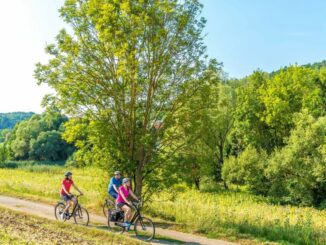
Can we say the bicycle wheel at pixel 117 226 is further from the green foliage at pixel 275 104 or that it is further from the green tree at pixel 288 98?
the green tree at pixel 288 98

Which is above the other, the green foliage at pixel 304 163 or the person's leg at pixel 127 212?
the green foliage at pixel 304 163

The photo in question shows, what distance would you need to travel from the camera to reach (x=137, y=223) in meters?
14.6

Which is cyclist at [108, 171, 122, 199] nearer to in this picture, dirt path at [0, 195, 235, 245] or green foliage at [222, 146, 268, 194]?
dirt path at [0, 195, 235, 245]

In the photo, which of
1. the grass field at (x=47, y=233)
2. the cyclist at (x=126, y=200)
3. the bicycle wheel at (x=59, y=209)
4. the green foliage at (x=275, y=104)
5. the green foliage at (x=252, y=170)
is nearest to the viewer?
the grass field at (x=47, y=233)

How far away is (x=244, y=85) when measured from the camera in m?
56.8

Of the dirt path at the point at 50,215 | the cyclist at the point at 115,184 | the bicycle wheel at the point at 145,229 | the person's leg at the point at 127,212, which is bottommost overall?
the dirt path at the point at 50,215

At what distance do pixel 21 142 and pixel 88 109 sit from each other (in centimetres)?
8454

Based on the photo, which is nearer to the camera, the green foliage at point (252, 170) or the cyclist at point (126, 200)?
the cyclist at point (126, 200)

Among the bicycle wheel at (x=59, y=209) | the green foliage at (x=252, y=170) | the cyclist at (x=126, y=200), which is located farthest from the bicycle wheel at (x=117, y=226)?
the green foliage at (x=252, y=170)

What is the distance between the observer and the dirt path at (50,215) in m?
14.1

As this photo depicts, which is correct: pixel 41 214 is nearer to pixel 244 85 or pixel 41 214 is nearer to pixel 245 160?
pixel 245 160

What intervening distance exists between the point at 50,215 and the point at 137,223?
19.2ft

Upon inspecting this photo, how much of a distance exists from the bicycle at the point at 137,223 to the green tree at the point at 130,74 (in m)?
3.76

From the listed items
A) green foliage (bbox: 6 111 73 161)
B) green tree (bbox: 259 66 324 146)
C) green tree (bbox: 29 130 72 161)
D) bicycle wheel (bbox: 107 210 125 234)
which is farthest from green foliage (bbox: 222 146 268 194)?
green tree (bbox: 29 130 72 161)
